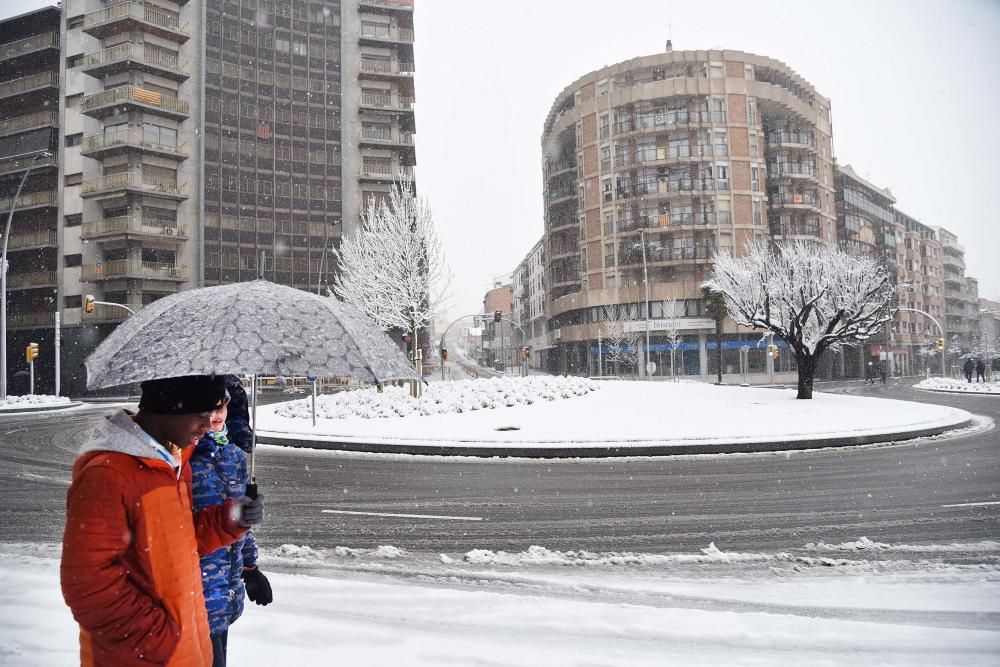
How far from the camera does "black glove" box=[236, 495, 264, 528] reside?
2141 millimetres

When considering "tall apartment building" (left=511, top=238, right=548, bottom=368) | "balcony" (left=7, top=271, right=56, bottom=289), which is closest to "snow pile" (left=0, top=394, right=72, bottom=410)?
"balcony" (left=7, top=271, right=56, bottom=289)

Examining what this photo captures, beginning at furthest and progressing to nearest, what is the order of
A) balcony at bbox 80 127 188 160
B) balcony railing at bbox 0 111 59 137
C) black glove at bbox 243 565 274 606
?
balcony railing at bbox 0 111 59 137
balcony at bbox 80 127 188 160
black glove at bbox 243 565 274 606

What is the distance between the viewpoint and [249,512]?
2.16 meters

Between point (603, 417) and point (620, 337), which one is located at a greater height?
point (620, 337)

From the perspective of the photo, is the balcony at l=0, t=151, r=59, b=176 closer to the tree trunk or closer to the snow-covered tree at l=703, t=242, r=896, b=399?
the snow-covered tree at l=703, t=242, r=896, b=399

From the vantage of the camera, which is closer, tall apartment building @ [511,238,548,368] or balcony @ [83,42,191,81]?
balcony @ [83,42,191,81]

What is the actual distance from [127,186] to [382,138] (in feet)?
62.0

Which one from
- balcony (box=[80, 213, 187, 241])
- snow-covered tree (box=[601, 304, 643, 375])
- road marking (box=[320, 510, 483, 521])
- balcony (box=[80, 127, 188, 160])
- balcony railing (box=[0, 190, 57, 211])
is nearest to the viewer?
road marking (box=[320, 510, 483, 521])

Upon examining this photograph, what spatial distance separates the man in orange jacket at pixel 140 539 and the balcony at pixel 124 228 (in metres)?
45.3

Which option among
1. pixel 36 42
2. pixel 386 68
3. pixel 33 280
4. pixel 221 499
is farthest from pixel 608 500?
pixel 36 42

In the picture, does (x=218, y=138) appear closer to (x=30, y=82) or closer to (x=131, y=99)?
(x=131, y=99)

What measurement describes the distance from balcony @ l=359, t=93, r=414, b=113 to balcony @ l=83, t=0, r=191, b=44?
1320 cm

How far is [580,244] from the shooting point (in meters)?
59.1

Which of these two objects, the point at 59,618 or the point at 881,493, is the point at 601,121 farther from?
the point at 59,618
